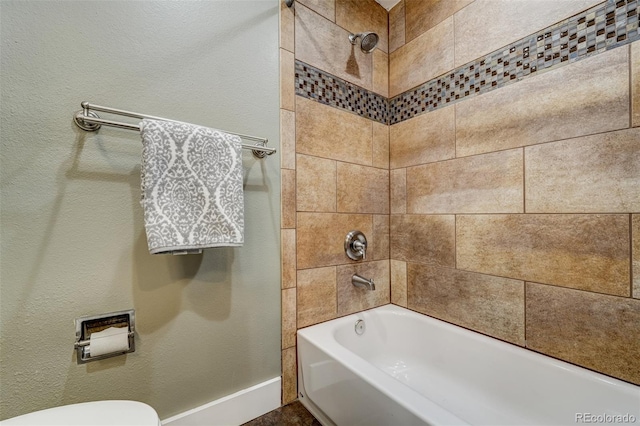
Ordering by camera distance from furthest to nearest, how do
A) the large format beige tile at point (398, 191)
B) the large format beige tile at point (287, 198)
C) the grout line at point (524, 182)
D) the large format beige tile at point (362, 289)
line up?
the large format beige tile at point (398, 191), the large format beige tile at point (362, 289), the large format beige tile at point (287, 198), the grout line at point (524, 182)

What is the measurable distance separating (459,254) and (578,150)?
0.69 meters

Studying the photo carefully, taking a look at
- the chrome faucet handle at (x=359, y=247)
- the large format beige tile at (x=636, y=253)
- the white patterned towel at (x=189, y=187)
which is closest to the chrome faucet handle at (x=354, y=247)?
the chrome faucet handle at (x=359, y=247)

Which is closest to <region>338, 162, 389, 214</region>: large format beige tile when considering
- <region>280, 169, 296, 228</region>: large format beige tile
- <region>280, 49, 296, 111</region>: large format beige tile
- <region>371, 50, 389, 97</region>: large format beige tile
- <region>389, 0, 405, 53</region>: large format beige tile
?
<region>280, 169, 296, 228</region>: large format beige tile

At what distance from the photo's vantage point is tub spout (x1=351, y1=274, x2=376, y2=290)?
1.58m

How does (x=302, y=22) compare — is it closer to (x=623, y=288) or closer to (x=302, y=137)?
(x=302, y=137)

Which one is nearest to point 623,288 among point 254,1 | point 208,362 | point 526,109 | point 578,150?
point 578,150

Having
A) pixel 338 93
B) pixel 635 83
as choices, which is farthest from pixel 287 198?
pixel 635 83

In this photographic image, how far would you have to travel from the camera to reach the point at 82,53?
914mm

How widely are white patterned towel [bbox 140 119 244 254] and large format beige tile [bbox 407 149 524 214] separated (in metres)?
1.14

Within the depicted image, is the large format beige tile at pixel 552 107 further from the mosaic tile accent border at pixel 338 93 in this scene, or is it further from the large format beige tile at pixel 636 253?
the mosaic tile accent border at pixel 338 93

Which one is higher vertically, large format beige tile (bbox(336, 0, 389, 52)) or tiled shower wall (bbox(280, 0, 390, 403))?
large format beige tile (bbox(336, 0, 389, 52))

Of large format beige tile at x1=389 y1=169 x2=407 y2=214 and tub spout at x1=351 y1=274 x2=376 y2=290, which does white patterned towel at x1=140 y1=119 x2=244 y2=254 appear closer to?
tub spout at x1=351 y1=274 x2=376 y2=290

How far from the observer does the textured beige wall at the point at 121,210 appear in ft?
2.73

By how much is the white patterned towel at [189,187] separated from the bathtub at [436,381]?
2.49ft
